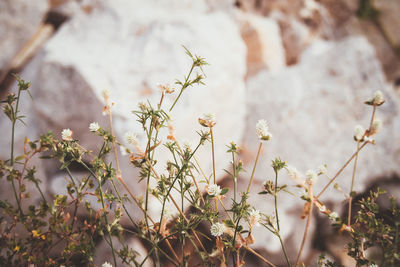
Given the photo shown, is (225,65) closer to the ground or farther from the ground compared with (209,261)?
farther from the ground

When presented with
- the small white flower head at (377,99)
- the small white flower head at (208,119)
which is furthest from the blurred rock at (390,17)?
the small white flower head at (208,119)

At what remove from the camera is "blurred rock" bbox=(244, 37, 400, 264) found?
6.70 ft

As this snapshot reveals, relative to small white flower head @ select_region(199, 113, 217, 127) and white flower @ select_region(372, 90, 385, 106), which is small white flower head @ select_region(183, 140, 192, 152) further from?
white flower @ select_region(372, 90, 385, 106)

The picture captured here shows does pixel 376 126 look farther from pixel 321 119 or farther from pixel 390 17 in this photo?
pixel 390 17

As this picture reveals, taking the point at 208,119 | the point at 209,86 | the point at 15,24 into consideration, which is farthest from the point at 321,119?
the point at 15,24

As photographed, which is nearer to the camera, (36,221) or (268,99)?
(36,221)

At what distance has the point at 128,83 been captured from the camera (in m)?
1.78

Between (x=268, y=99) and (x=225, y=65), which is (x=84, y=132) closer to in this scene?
(x=225, y=65)

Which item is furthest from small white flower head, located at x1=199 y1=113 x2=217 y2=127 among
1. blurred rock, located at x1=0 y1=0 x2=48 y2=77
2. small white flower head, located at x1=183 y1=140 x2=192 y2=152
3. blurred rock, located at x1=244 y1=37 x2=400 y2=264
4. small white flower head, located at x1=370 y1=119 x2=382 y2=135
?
blurred rock, located at x1=0 y1=0 x2=48 y2=77

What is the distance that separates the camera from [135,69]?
1832mm

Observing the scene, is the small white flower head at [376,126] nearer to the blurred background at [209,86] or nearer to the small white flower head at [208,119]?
the small white flower head at [208,119]

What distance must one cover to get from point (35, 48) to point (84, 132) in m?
1.09

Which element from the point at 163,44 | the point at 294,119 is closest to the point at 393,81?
the point at 294,119

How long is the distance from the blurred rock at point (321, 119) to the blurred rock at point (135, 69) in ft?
0.94
